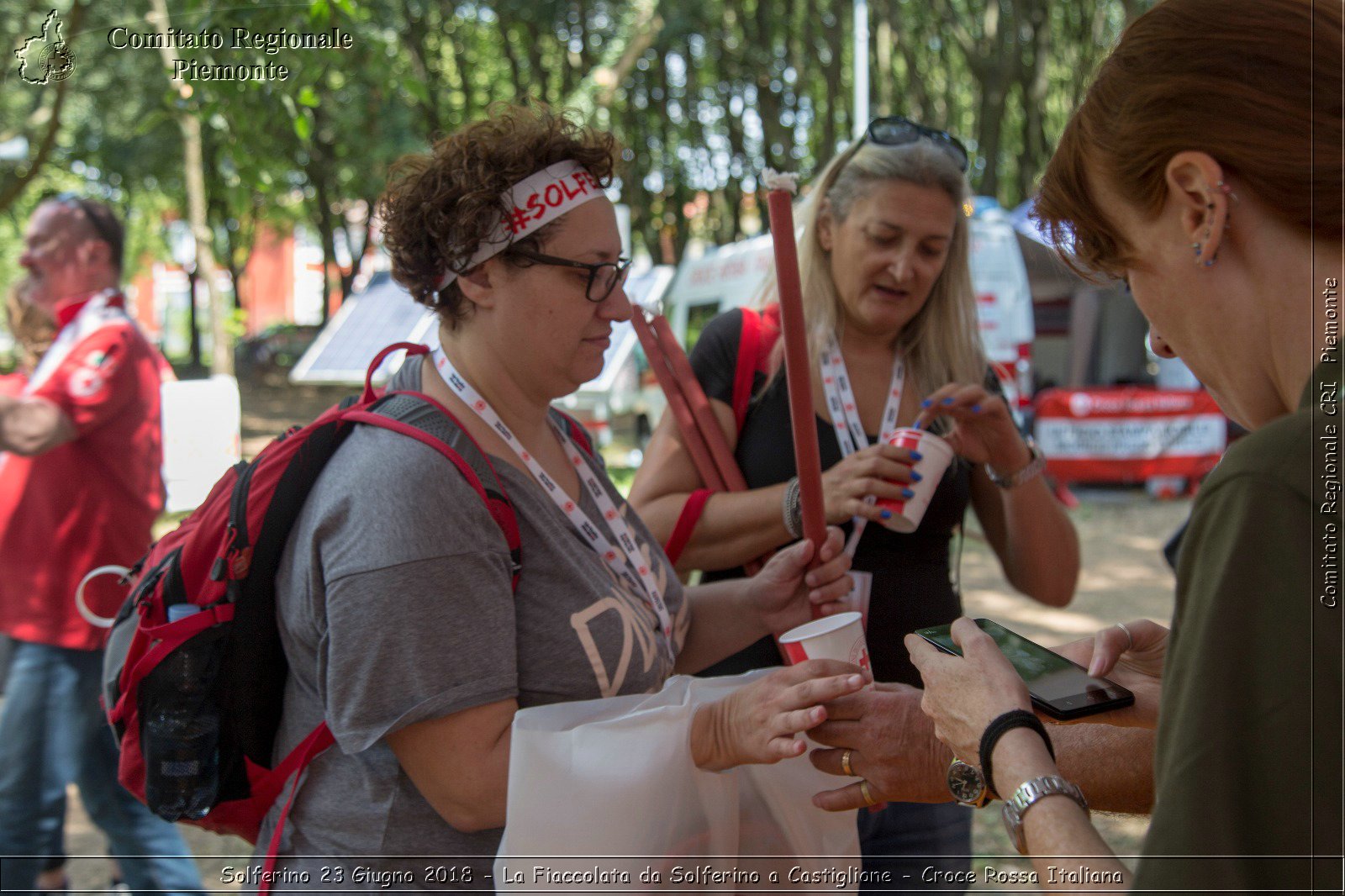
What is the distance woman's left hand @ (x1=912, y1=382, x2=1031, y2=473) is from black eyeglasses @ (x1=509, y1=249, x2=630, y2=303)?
0.80 metres

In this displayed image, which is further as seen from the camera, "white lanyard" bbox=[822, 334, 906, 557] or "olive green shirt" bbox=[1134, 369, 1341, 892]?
"white lanyard" bbox=[822, 334, 906, 557]

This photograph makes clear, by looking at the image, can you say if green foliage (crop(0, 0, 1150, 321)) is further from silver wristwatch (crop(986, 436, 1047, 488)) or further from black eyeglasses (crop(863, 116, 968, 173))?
silver wristwatch (crop(986, 436, 1047, 488))

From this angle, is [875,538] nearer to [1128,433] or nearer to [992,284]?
[992,284]

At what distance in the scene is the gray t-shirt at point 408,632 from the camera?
5.17 ft

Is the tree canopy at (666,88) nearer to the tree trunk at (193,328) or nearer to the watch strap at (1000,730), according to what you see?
the tree trunk at (193,328)

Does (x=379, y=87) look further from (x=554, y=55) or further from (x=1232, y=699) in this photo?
(x=554, y=55)

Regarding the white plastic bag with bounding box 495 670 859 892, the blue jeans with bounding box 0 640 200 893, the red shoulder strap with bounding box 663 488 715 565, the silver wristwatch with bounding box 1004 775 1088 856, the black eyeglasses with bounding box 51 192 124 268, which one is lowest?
the blue jeans with bounding box 0 640 200 893

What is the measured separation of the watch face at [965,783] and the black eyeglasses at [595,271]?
1004mm

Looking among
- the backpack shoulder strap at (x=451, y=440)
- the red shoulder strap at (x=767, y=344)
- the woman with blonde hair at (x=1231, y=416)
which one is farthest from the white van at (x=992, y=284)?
the woman with blonde hair at (x=1231, y=416)

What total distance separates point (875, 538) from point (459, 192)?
1.21 metres

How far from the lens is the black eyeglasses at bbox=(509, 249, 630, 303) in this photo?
1920 millimetres

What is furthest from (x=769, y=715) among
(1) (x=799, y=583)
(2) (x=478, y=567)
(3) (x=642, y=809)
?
(1) (x=799, y=583)

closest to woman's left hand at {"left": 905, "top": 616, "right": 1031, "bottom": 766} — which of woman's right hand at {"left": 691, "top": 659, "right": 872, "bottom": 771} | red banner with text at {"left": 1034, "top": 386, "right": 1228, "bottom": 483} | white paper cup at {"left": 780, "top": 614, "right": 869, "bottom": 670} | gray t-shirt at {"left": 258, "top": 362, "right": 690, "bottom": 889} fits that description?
woman's right hand at {"left": 691, "top": 659, "right": 872, "bottom": 771}

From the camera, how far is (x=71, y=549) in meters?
3.36
